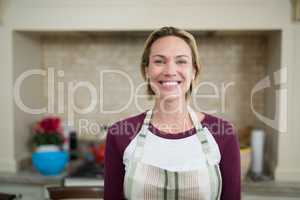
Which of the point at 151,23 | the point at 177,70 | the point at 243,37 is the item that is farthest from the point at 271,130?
the point at 177,70

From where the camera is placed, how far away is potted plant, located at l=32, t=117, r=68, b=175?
5.20ft

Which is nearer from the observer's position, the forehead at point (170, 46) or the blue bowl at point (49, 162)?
the forehead at point (170, 46)

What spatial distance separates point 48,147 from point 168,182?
1030 millimetres

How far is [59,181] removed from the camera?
155cm

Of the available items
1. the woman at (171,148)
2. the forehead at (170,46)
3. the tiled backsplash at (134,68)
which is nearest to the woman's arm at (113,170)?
the woman at (171,148)

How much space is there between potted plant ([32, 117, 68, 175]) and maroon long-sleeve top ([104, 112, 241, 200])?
0.83m

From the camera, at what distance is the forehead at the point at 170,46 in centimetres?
81

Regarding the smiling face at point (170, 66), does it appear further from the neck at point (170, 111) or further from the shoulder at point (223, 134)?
the shoulder at point (223, 134)

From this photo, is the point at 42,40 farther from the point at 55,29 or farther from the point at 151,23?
the point at 151,23

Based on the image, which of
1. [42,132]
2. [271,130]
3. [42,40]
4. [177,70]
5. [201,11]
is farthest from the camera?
[42,40]

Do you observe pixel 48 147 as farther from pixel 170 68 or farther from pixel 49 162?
pixel 170 68

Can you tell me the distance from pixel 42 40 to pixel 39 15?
39 centimetres

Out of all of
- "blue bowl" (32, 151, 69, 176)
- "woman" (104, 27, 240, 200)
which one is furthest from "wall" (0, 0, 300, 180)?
"woman" (104, 27, 240, 200)

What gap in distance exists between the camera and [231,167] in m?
0.83
